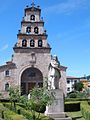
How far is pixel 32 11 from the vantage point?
5081 centimetres

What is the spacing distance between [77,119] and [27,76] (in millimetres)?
28976

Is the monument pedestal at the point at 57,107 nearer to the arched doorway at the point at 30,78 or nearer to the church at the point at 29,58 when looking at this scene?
the church at the point at 29,58

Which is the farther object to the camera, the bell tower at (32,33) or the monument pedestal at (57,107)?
the bell tower at (32,33)

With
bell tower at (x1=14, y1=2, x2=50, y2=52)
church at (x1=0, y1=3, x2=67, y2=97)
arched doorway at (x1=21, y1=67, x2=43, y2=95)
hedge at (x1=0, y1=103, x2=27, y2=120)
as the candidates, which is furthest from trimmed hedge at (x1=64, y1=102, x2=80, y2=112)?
bell tower at (x1=14, y1=2, x2=50, y2=52)

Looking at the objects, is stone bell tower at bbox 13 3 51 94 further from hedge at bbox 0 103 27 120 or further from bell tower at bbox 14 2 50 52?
hedge at bbox 0 103 27 120

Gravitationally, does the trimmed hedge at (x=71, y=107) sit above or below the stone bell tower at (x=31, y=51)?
below

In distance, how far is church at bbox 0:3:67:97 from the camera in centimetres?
4928

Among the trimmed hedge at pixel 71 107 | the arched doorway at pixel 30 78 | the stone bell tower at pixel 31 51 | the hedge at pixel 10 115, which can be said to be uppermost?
the stone bell tower at pixel 31 51

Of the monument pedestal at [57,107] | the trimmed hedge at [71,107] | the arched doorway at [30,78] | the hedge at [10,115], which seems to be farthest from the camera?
the arched doorway at [30,78]

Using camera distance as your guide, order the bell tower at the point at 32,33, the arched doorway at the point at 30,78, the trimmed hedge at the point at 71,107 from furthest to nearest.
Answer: the arched doorway at the point at 30,78 < the bell tower at the point at 32,33 < the trimmed hedge at the point at 71,107

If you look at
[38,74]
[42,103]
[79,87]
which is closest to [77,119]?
[42,103]

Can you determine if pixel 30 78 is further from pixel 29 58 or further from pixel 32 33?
pixel 32 33

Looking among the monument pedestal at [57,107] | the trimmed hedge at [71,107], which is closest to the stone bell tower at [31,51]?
the trimmed hedge at [71,107]

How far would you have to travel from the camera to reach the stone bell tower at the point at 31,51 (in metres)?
49.3
